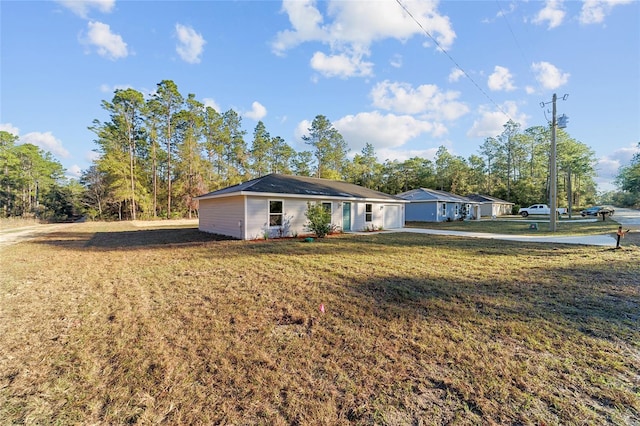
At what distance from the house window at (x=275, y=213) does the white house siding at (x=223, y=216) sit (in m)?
1.31

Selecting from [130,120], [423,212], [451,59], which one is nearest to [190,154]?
[130,120]

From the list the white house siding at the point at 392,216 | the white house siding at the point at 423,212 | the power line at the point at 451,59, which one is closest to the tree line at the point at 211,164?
the white house siding at the point at 423,212

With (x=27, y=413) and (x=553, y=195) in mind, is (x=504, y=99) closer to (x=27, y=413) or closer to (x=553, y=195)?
(x=553, y=195)

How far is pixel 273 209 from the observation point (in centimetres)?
1248

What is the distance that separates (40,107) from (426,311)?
81.9 ft

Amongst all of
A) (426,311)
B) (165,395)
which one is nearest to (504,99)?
(426,311)

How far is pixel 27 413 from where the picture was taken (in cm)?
202

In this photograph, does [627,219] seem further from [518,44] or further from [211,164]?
[211,164]

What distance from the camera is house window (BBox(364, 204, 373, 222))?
1694 cm

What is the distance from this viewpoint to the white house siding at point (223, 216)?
12127mm

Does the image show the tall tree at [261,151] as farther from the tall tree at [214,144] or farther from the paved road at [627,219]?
the paved road at [627,219]

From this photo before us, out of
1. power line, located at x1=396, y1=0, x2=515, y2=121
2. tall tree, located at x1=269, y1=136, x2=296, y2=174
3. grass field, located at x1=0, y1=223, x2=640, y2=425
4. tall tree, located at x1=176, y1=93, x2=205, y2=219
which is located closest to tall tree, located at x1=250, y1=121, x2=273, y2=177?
tall tree, located at x1=269, y1=136, x2=296, y2=174

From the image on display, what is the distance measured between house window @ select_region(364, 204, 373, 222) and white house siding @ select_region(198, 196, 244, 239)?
26.6 feet

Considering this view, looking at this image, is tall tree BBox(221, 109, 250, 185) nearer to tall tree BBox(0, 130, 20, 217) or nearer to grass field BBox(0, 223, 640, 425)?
tall tree BBox(0, 130, 20, 217)
